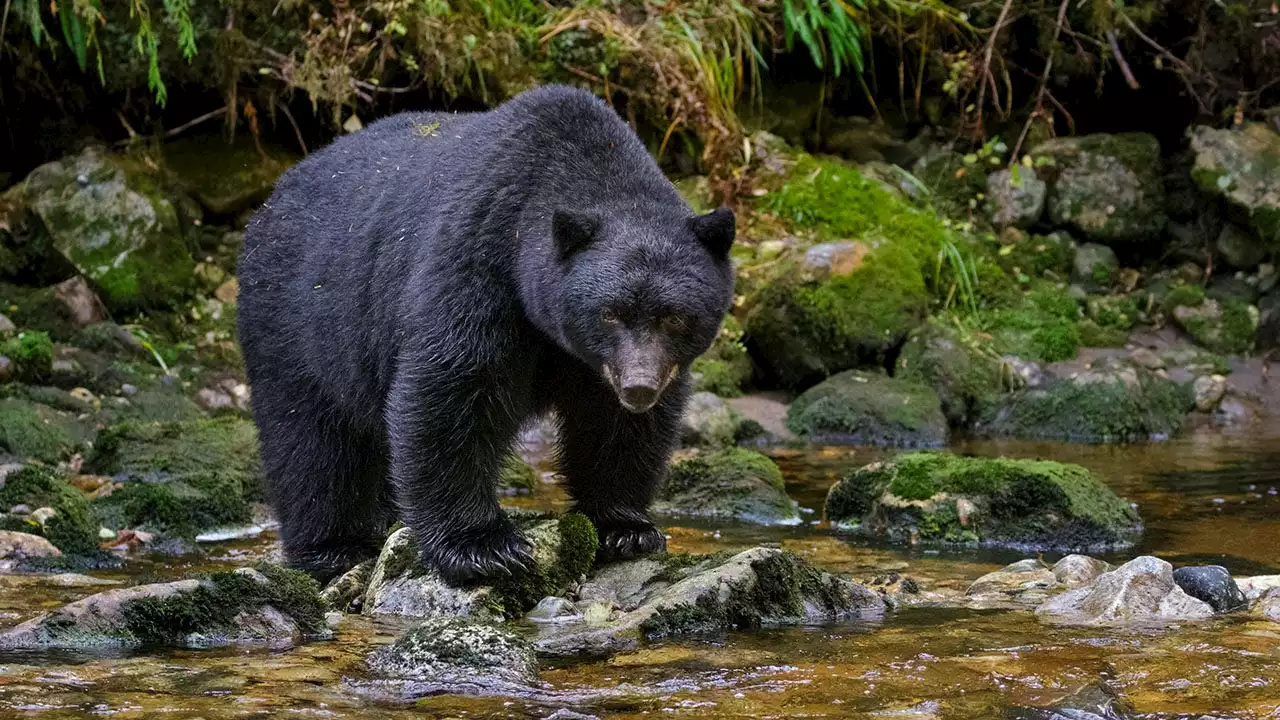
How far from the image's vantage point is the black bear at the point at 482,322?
5.93 metres

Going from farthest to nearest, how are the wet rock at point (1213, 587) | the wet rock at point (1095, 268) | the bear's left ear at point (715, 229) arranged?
the wet rock at point (1095, 268)
the wet rock at point (1213, 587)
the bear's left ear at point (715, 229)

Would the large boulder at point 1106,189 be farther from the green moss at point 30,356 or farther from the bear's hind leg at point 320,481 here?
the bear's hind leg at point 320,481

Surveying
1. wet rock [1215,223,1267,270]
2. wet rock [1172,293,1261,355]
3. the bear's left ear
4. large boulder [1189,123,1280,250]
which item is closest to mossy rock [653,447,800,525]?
the bear's left ear

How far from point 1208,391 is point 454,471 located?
895 centimetres

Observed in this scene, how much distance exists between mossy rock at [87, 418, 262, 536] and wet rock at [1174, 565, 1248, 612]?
5.12m

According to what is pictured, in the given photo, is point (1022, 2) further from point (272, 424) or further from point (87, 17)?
point (272, 424)

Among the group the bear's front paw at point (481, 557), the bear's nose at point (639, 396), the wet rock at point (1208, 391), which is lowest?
the wet rock at point (1208, 391)

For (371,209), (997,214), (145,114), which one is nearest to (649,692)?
(371,209)

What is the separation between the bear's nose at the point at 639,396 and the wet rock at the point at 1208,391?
8.77 meters

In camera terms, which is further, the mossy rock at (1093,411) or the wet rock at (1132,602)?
the mossy rock at (1093,411)

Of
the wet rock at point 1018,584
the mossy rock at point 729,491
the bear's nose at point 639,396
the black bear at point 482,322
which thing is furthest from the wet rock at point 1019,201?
the bear's nose at point 639,396

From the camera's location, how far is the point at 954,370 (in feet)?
42.8

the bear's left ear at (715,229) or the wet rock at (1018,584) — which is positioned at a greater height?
the bear's left ear at (715,229)

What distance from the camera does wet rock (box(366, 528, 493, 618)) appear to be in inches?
247
